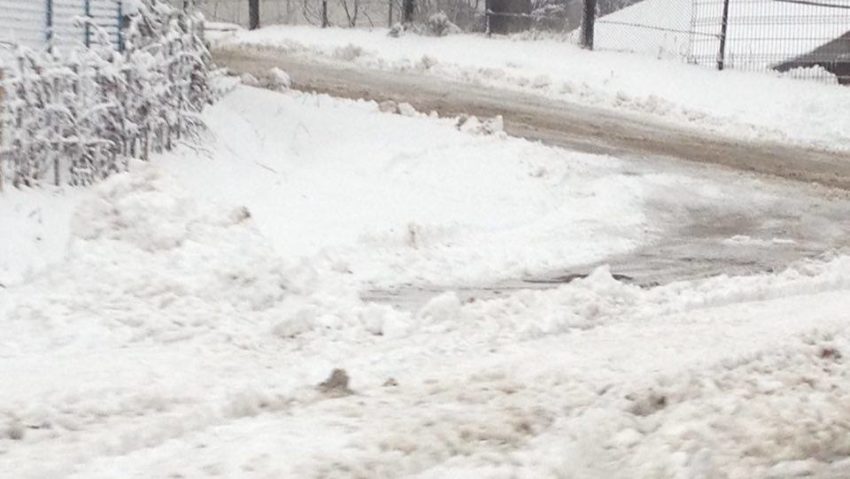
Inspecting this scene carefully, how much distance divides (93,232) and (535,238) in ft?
11.9

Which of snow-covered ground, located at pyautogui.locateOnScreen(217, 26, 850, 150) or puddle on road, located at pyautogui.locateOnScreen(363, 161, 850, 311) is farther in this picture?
snow-covered ground, located at pyautogui.locateOnScreen(217, 26, 850, 150)

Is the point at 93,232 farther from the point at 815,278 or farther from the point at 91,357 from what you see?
the point at 815,278

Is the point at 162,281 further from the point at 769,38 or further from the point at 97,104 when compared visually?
the point at 769,38

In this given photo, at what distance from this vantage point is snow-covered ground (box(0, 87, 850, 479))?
438 centimetres

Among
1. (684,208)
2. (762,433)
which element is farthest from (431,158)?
(762,433)

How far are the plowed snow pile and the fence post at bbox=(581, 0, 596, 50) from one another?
16.7 m

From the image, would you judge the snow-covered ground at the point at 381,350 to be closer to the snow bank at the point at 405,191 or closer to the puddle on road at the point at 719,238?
the snow bank at the point at 405,191

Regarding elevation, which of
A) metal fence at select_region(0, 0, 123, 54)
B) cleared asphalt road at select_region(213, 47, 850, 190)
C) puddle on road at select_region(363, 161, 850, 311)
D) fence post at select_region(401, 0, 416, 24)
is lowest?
puddle on road at select_region(363, 161, 850, 311)

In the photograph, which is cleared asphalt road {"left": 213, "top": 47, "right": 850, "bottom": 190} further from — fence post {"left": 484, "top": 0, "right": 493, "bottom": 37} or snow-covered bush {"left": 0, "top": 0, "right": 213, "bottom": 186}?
fence post {"left": 484, "top": 0, "right": 493, "bottom": 37}

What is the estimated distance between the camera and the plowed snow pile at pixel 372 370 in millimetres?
4340

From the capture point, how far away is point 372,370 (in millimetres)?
5566

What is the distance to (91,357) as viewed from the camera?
5574 mm

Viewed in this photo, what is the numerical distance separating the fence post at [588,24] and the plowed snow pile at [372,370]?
16.7 meters

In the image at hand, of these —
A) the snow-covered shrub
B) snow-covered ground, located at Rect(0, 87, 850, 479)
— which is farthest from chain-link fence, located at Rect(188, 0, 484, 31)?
snow-covered ground, located at Rect(0, 87, 850, 479)
